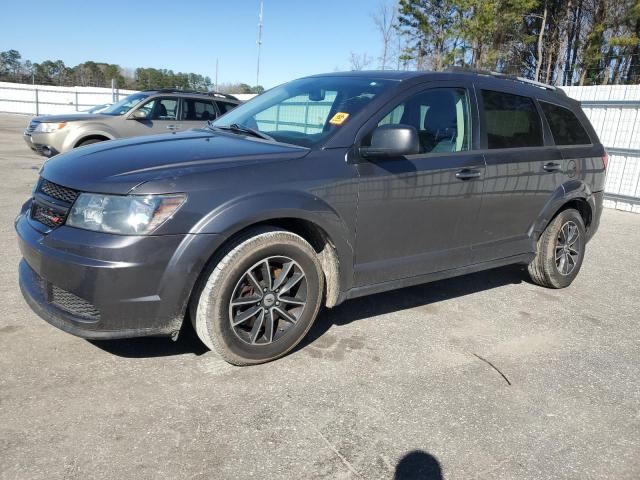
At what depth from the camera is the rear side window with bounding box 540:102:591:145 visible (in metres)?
4.62

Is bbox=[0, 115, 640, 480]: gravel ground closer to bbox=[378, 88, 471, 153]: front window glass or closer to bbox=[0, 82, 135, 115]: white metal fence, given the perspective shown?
bbox=[378, 88, 471, 153]: front window glass

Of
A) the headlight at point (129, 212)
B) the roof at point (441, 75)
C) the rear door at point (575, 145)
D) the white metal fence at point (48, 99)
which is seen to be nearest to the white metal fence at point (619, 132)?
the rear door at point (575, 145)

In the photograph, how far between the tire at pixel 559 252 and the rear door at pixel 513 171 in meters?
0.32

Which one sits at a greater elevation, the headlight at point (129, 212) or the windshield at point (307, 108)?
the windshield at point (307, 108)

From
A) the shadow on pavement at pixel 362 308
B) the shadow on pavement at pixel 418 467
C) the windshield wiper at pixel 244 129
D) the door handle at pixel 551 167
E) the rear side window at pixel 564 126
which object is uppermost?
the rear side window at pixel 564 126

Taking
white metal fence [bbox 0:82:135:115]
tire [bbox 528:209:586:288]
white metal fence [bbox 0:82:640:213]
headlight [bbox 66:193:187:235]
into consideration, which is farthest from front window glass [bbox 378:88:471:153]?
white metal fence [bbox 0:82:135:115]

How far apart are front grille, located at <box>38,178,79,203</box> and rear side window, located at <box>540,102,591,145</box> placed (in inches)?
151

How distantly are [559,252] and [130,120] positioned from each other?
784 centimetres

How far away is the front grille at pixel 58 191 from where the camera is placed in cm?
277

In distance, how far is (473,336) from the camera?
3830 millimetres

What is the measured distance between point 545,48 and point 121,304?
39134mm

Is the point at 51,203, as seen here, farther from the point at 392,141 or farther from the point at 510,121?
the point at 510,121

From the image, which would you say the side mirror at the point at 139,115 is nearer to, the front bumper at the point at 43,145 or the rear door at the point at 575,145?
the front bumper at the point at 43,145

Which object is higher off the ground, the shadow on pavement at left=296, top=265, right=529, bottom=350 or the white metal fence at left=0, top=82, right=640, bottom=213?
the white metal fence at left=0, top=82, right=640, bottom=213
